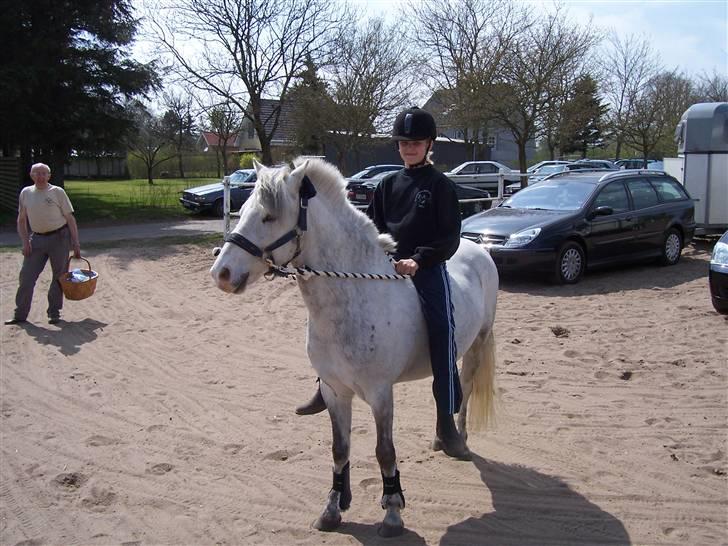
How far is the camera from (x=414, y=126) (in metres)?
3.45

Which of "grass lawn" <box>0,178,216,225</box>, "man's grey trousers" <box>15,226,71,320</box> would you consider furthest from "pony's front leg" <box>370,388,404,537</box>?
"grass lawn" <box>0,178,216,225</box>

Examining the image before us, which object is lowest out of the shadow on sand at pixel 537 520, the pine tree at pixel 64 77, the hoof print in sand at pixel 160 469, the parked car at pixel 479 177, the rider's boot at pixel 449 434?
the shadow on sand at pixel 537 520

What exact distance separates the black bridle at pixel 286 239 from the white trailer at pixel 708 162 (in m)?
13.0

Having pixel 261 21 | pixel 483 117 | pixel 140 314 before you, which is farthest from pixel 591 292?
pixel 261 21

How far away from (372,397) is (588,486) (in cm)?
168

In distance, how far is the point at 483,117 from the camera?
73.8ft

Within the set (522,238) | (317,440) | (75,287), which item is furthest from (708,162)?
(75,287)

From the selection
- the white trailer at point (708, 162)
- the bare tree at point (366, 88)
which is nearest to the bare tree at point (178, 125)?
the bare tree at point (366, 88)

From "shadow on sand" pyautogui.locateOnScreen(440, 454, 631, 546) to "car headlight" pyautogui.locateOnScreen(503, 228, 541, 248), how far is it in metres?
6.15

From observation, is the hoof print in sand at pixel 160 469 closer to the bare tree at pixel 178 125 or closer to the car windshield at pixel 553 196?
the car windshield at pixel 553 196

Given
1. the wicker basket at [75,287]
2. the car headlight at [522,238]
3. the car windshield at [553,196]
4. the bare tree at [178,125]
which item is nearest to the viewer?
the wicker basket at [75,287]

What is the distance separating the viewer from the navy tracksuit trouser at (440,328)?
3506mm

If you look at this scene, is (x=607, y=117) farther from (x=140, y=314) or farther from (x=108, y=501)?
(x=108, y=501)

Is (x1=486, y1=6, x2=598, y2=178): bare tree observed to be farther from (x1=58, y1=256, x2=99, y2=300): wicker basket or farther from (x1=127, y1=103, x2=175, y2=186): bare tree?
(x1=127, y1=103, x2=175, y2=186): bare tree
